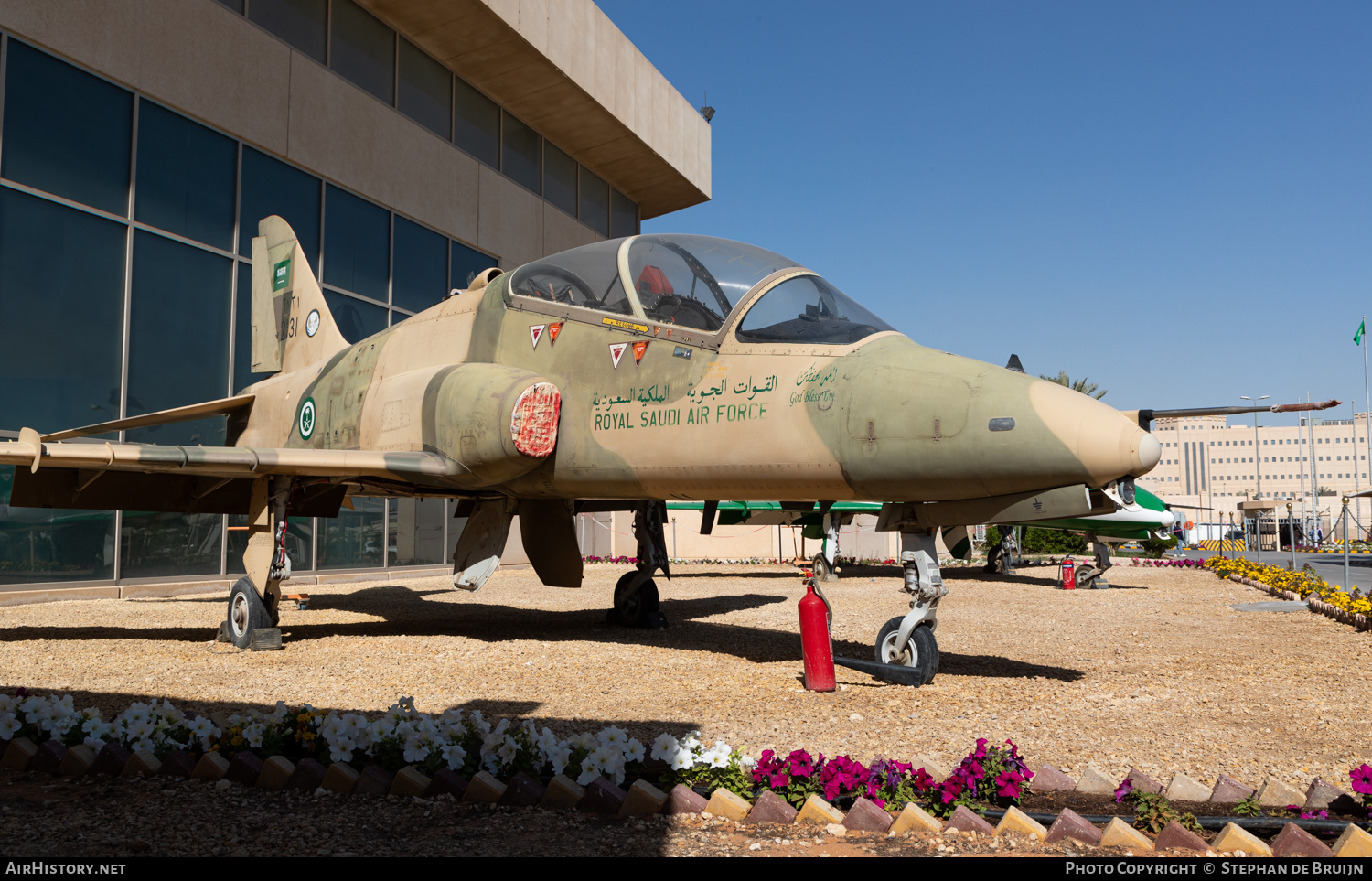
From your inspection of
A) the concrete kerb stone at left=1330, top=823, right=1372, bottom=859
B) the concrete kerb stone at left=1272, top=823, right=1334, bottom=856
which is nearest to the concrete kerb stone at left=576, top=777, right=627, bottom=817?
the concrete kerb stone at left=1272, top=823, right=1334, bottom=856

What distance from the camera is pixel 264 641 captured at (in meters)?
7.99

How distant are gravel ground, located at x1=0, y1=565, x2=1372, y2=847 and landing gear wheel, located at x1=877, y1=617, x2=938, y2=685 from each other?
16 centimetres

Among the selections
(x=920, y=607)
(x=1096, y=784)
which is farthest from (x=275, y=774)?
(x=920, y=607)

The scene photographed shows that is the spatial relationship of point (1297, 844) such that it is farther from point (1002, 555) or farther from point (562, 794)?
point (1002, 555)

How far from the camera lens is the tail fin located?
38.4 ft

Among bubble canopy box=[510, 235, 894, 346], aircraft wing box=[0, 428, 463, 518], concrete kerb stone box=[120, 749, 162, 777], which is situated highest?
bubble canopy box=[510, 235, 894, 346]

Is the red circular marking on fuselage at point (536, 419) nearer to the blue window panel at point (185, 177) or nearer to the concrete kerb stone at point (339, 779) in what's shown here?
the concrete kerb stone at point (339, 779)

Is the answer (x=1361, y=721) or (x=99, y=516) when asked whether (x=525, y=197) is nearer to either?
(x=99, y=516)

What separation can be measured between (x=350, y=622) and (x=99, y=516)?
559 centimetres

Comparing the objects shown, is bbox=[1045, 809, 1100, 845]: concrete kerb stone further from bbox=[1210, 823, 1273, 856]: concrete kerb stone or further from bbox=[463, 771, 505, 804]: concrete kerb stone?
bbox=[463, 771, 505, 804]: concrete kerb stone

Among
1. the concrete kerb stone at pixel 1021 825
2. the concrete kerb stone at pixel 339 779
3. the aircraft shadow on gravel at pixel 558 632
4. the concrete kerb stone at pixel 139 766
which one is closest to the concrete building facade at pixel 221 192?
the aircraft shadow on gravel at pixel 558 632

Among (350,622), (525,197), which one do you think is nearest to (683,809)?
(350,622)

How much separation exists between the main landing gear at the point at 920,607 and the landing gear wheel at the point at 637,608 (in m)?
3.89

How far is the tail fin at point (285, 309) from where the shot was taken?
11.7m
